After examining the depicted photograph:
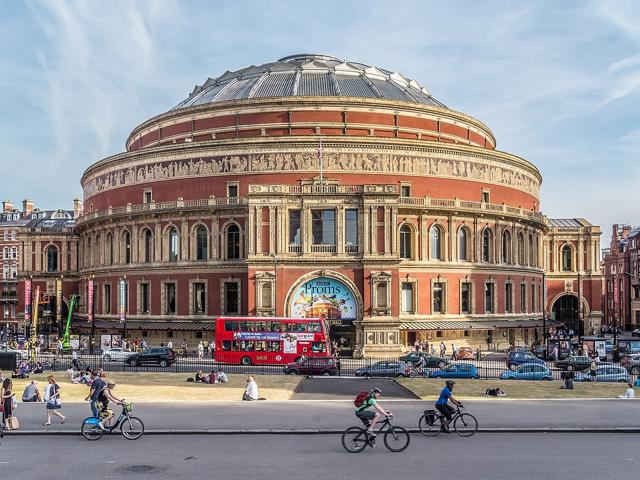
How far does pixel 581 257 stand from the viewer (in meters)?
88.9

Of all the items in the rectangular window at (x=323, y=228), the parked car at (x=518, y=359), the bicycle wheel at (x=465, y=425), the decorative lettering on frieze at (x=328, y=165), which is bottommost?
the parked car at (x=518, y=359)

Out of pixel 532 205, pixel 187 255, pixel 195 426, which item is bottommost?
pixel 195 426

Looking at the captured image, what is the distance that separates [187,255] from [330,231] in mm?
14448

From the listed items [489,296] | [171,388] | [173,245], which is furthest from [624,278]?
[171,388]

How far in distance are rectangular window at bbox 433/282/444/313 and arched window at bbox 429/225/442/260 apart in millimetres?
2343

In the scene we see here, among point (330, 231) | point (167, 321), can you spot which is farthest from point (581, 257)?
point (167, 321)

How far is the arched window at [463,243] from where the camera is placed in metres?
64.8

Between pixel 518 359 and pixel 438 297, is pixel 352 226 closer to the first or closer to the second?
pixel 438 297

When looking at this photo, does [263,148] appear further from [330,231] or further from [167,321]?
[167,321]

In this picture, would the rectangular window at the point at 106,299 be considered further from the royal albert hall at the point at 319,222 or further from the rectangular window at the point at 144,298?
the rectangular window at the point at 144,298

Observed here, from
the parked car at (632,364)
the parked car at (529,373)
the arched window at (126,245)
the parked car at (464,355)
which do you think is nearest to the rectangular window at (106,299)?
the arched window at (126,245)

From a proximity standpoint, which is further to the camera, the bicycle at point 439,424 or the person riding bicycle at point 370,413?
the bicycle at point 439,424

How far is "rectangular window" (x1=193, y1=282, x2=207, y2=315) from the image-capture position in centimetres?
6353

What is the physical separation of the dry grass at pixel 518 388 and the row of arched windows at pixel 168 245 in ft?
87.4
